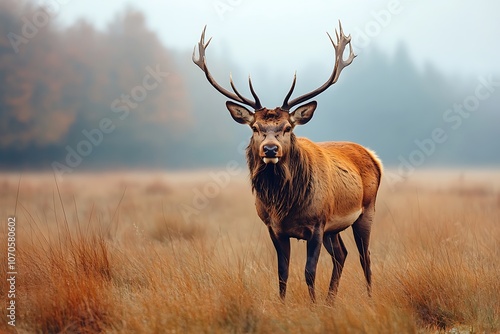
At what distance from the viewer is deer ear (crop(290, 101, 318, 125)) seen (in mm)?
5180

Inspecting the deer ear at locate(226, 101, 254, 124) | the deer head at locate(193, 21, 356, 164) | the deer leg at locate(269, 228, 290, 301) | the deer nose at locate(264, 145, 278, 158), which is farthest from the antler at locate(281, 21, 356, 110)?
the deer leg at locate(269, 228, 290, 301)

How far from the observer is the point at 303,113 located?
5.21 m

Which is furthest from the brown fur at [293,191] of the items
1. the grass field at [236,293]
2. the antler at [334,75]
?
the grass field at [236,293]

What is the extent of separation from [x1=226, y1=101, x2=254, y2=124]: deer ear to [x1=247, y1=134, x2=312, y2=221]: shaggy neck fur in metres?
0.25

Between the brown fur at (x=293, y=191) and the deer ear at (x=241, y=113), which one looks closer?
the brown fur at (x=293, y=191)

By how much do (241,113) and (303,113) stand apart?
56 cm

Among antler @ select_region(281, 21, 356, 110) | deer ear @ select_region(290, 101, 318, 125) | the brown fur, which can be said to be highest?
antler @ select_region(281, 21, 356, 110)

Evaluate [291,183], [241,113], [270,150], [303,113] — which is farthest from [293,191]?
[241,113]

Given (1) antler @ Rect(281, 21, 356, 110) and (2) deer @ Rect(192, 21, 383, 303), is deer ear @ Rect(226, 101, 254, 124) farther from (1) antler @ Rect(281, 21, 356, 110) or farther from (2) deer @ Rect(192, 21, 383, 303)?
(1) antler @ Rect(281, 21, 356, 110)

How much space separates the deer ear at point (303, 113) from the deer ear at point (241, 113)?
1.25 feet

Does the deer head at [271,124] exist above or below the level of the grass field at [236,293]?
above

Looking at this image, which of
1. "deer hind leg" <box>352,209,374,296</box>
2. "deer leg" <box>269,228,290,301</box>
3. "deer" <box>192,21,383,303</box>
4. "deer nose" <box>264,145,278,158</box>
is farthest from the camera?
"deer hind leg" <box>352,209,374,296</box>

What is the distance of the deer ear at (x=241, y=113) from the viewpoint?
5.19 m

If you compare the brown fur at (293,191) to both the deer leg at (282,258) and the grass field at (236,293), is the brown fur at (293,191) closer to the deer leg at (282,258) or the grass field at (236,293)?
the deer leg at (282,258)
